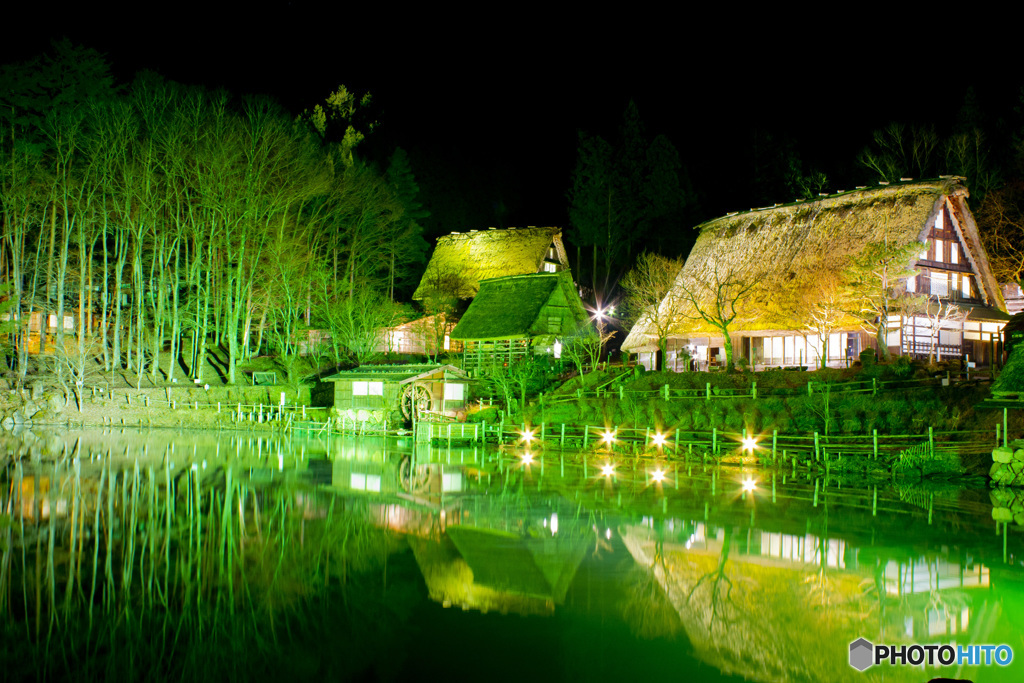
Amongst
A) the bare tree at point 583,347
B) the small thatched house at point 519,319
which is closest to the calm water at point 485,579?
Answer: the bare tree at point 583,347

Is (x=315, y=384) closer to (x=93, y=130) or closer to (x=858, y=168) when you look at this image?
(x=93, y=130)

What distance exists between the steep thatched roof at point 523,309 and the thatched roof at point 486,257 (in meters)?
4.23

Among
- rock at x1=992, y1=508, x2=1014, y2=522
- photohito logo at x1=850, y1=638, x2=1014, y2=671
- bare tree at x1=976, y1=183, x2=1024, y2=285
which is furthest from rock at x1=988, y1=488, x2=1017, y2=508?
bare tree at x1=976, y1=183, x2=1024, y2=285

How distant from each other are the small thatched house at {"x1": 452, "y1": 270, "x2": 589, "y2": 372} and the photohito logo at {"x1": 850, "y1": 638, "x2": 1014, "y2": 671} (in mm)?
27471

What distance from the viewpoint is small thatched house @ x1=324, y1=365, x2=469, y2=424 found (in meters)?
32.5

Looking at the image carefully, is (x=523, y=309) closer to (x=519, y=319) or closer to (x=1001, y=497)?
(x=519, y=319)

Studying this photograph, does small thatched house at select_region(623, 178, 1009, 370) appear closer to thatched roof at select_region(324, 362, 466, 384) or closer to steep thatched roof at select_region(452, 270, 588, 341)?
steep thatched roof at select_region(452, 270, 588, 341)

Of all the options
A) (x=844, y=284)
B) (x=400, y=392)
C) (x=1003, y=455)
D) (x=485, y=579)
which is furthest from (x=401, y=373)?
(x=485, y=579)

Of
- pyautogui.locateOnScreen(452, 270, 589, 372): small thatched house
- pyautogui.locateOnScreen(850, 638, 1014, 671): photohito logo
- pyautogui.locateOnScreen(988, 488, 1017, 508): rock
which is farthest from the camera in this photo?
pyautogui.locateOnScreen(452, 270, 589, 372): small thatched house

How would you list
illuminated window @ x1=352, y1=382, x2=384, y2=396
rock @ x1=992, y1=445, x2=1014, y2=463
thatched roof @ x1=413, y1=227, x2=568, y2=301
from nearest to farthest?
rock @ x1=992, y1=445, x2=1014, y2=463, illuminated window @ x1=352, y1=382, x2=384, y2=396, thatched roof @ x1=413, y1=227, x2=568, y2=301

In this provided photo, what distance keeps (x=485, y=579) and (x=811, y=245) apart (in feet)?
83.1

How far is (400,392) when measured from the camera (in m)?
32.9

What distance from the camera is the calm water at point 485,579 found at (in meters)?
7.58

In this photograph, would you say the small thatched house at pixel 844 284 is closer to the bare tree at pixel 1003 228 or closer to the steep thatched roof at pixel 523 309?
→ the steep thatched roof at pixel 523 309
